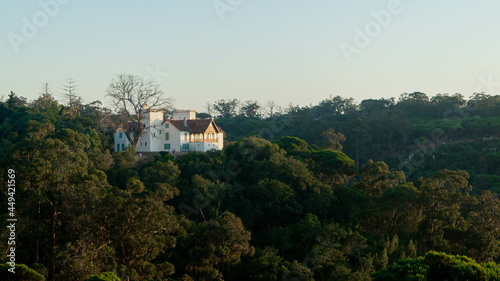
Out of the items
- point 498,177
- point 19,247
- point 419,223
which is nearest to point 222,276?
point 19,247

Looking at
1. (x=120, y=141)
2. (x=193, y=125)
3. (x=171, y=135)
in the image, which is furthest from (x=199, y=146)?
(x=120, y=141)

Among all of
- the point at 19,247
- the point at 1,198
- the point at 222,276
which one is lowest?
the point at 222,276

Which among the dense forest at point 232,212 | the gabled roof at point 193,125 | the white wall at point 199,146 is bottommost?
the dense forest at point 232,212

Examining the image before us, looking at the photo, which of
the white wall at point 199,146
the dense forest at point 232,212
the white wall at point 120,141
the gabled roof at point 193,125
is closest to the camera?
the dense forest at point 232,212

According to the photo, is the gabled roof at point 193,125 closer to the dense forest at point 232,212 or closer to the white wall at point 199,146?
the white wall at point 199,146

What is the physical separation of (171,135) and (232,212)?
1269 cm

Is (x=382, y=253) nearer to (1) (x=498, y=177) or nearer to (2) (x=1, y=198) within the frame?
(2) (x=1, y=198)

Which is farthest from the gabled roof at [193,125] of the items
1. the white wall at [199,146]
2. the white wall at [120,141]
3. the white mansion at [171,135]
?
the white wall at [120,141]

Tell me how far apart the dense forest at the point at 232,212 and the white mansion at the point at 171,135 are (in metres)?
2.51

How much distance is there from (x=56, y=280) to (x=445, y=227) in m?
21.4

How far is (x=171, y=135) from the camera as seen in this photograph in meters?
39.8

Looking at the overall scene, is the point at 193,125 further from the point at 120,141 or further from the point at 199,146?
the point at 120,141

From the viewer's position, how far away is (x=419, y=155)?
4953 centimetres

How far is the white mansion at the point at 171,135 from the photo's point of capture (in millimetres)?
39094
